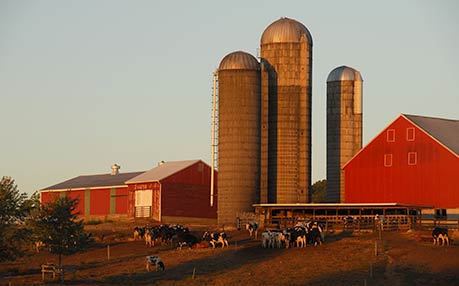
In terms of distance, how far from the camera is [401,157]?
79.8 m

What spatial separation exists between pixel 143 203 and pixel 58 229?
3296cm

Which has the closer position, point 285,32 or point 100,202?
point 285,32

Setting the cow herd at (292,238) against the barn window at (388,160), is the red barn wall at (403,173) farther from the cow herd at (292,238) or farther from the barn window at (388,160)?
the cow herd at (292,238)

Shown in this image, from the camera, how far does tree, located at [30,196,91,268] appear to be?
205ft

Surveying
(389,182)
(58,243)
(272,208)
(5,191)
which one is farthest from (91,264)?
(389,182)

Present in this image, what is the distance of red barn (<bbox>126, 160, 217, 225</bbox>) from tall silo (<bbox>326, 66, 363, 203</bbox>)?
11256 millimetres

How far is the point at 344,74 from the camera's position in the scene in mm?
94125

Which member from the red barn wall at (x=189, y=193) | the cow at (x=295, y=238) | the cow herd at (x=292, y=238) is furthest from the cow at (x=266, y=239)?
the red barn wall at (x=189, y=193)

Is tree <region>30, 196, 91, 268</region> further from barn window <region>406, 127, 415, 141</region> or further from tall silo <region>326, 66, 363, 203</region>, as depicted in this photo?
tall silo <region>326, 66, 363, 203</region>

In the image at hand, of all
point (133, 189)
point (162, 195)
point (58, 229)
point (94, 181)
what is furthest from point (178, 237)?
point (94, 181)

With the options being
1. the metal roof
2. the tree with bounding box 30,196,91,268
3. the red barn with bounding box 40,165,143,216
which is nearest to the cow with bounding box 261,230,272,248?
the tree with bounding box 30,196,91,268

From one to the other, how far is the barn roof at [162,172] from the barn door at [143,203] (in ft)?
3.66

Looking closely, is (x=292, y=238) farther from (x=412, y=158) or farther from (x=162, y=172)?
(x=162, y=172)

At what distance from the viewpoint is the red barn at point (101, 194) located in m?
100
